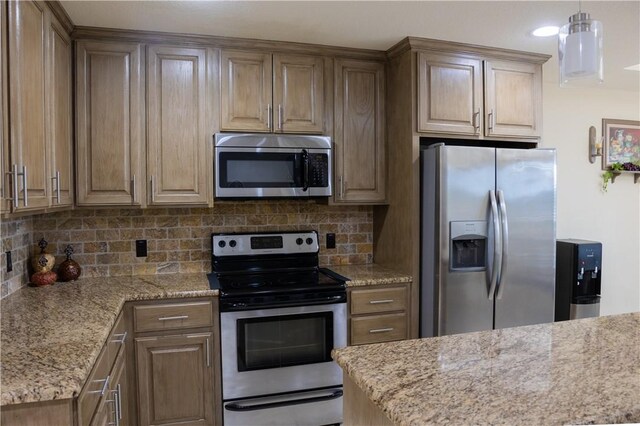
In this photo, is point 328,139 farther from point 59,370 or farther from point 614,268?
point 614,268

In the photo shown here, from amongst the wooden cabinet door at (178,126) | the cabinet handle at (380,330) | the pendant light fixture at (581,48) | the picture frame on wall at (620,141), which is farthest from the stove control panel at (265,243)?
the picture frame on wall at (620,141)

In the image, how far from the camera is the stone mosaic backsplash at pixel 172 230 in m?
2.83

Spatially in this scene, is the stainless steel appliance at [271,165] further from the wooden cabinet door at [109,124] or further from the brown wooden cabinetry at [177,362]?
the brown wooden cabinetry at [177,362]

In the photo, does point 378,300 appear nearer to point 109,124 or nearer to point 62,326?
point 62,326

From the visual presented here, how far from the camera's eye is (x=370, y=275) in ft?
9.59

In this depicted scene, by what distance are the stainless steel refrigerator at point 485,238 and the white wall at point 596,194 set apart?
1240 mm

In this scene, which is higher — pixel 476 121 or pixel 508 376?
pixel 476 121

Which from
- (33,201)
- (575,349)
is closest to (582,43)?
(575,349)

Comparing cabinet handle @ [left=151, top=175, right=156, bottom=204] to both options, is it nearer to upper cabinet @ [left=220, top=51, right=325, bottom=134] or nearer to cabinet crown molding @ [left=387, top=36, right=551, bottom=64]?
upper cabinet @ [left=220, top=51, right=325, bottom=134]

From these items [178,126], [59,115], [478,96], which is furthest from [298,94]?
[59,115]

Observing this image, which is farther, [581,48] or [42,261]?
[42,261]

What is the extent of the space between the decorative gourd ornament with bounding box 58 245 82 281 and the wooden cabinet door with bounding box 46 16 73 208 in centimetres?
42

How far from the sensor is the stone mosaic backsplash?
2.83 m

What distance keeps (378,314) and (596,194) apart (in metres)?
2.54
